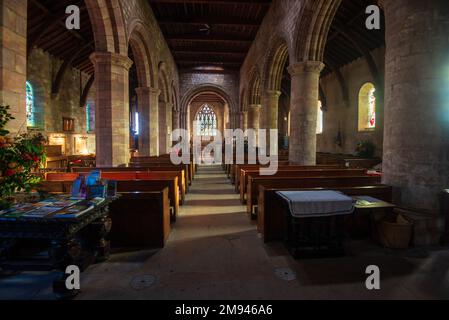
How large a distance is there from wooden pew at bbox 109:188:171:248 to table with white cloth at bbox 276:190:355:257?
1.71 metres

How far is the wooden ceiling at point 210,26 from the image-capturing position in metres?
10.7

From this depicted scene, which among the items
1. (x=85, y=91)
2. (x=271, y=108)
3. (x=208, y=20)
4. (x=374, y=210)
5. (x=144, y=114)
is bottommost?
(x=374, y=210)

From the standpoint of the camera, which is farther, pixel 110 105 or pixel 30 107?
pixel 30 107

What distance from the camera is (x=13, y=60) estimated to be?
322 centimetres

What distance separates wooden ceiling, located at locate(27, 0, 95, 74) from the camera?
9.65 meters

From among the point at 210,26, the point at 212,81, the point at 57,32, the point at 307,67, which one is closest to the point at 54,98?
the point at 57,32

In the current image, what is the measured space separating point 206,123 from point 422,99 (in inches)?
1176

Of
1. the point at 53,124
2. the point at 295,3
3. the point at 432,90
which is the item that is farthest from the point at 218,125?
the point at 432,90

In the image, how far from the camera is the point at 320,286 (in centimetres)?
270

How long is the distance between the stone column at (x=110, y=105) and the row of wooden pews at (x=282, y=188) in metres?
3.37

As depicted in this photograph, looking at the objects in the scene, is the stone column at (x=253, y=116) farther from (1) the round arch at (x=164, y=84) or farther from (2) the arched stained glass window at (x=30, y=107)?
(2) the arched stained glass window at (x=30, y=107)

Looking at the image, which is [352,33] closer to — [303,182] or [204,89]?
[303,182]

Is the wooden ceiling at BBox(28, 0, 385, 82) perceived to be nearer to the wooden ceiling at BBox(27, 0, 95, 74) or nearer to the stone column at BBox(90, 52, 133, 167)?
the wooden ceiling at BBox(27, 0, 95, 74)
